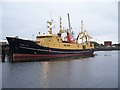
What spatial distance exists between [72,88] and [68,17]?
5103 cm

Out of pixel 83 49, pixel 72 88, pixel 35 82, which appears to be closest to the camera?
pixel 72 88

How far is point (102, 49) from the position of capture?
150 metres

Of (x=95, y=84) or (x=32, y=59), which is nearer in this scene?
(x=95, y=84)

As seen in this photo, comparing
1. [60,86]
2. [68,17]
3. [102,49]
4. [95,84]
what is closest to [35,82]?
[60,86]

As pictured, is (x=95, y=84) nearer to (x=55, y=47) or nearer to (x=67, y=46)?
(x=55, y=47)

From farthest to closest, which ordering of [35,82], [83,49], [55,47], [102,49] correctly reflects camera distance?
[102,49] → [83,49] → [55,47] → [35,82]

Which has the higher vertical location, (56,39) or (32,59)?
(56,39)

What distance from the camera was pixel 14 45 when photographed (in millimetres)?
41906

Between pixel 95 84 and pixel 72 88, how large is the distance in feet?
8.17

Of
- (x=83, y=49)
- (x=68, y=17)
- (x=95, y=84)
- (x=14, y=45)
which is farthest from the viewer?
(x=68, y=17)

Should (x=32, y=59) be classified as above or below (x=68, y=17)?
below

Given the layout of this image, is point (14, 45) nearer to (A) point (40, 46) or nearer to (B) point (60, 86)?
(A) point (40, 46)

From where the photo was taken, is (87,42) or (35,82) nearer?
(35,82)

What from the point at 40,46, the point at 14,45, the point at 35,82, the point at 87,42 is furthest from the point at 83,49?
the point at 35,82
